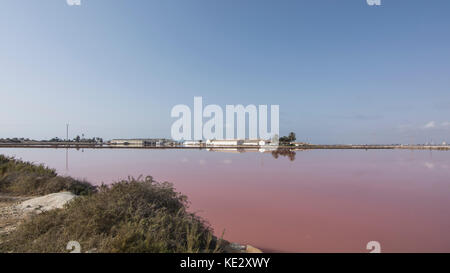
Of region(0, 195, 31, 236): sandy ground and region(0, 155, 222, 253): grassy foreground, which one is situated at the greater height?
region(0, 155, 222, 253): grassy foreground

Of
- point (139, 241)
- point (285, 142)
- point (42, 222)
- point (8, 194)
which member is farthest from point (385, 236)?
point (285, 142)

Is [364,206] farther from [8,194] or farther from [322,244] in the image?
[8,194]

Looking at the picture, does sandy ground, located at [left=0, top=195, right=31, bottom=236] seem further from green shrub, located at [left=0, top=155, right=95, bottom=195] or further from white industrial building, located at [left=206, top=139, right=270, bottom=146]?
white industrial building, located at [left=206, top=139, right=270, bottom=146]

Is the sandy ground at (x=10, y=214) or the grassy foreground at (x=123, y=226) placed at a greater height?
the grassy foreground at (x=123, y=226)

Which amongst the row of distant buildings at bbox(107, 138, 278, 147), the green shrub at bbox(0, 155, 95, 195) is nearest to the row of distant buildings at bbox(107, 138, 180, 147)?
the row of distant buildings at bbox(107, 138, 278, 147)

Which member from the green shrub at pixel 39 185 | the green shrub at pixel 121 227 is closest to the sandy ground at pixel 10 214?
the green shrub at pixel 39 185

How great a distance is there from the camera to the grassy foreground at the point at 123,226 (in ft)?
8.88

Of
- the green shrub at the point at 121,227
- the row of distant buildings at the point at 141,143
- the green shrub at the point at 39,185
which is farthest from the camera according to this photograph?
the row of distant buildings at the point at 141,143

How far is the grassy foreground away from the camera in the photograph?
2.71 meters

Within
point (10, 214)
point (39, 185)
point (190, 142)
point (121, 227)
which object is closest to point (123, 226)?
point (121, 227)

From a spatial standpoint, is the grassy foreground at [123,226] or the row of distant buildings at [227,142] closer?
the grassy foreground at [123,226]

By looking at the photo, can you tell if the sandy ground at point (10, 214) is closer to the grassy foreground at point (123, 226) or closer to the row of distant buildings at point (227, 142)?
the grassy foreground at point (123, 226)

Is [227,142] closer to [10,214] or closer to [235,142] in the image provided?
[235,142]
